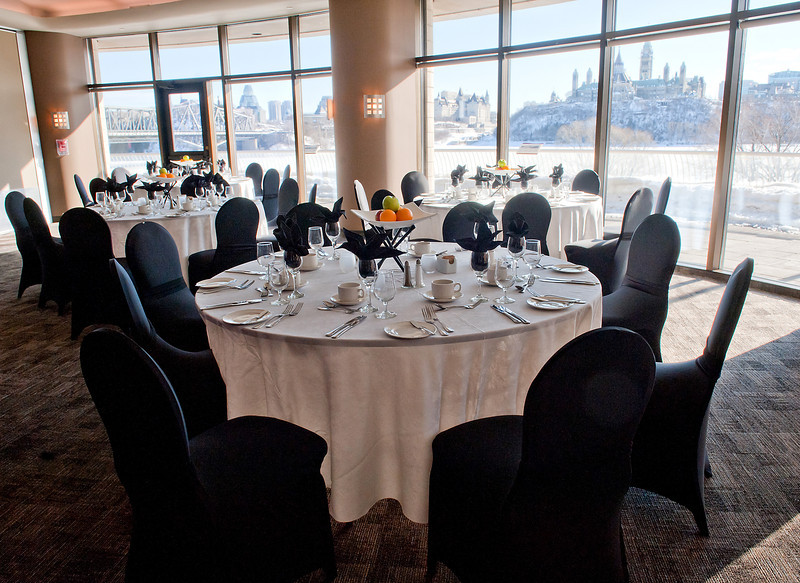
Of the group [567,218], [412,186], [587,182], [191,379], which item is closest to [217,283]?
[191,379]

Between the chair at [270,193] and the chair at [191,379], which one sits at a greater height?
the chair at [270,193]

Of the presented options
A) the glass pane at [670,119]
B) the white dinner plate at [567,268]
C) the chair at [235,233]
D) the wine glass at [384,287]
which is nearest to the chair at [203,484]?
the wine glass at [384,287]

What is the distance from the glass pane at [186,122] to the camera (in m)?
11.2

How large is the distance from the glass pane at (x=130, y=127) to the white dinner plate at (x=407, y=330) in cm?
1113

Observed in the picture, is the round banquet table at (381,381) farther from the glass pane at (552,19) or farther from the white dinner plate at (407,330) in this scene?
the glass pane at (552,19)

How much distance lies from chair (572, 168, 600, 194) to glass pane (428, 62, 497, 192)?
2.06 m

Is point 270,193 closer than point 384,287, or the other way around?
point 384,287

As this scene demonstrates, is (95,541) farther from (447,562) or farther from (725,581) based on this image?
(725,581)

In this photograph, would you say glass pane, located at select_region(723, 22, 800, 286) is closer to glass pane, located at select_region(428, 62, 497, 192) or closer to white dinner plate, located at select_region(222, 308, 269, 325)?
glass pane, located at select_region(428, 62, 497, 192)

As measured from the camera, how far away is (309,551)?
2.01 m

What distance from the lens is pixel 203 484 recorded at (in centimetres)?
179

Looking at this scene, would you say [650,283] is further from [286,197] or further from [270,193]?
[270,193]

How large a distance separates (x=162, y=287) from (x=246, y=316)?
3.48 ft

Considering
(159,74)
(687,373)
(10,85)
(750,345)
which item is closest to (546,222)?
(750,345)
